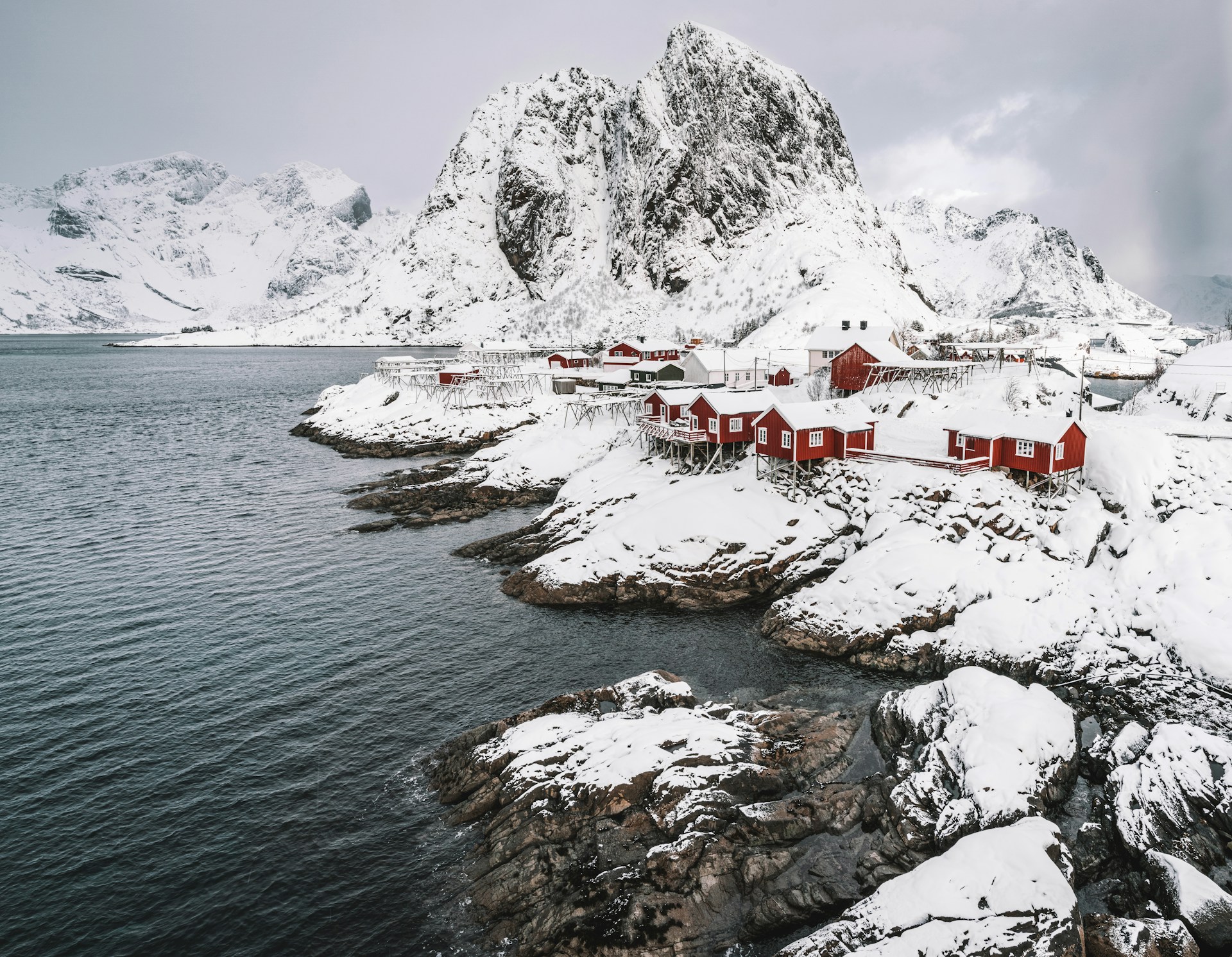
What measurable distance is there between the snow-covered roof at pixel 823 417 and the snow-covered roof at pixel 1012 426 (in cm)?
600

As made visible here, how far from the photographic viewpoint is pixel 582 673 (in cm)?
3209

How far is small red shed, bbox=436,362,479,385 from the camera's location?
93875mm

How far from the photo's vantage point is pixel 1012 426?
142ft

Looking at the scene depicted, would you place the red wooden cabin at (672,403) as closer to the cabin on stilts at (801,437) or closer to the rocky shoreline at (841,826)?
the cabin on stilts at (801,437)

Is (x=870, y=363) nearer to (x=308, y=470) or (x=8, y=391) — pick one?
(x=308, y=470)

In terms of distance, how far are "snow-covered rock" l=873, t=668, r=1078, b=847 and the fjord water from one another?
3955 mm

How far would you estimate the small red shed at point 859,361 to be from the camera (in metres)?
66.4

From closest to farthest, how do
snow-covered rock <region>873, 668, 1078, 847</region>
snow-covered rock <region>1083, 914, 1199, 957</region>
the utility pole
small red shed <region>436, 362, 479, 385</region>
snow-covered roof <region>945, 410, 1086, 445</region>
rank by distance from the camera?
snow-covered rock <region>1083, 914, 1199, 957</region> < snow-covered rock <region>873, 668, 1078, 847</region> < snow-covered roof <region>945, 410, 1086, 445</region> < the utility pole < small red shed <region>436, 362, 479, 385</region>

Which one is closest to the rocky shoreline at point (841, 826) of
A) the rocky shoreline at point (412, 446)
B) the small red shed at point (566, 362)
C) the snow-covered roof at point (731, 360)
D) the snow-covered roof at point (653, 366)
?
the rocky shoreline at point (412, 446)

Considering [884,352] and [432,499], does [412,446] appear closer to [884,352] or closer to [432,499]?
[432,499]

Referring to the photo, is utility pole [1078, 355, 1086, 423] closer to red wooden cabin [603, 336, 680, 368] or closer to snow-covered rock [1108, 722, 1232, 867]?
snow-covered rock [1108, 722, 1232, 867]

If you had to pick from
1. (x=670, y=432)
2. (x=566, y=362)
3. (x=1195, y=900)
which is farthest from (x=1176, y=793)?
(x=566, y=362)

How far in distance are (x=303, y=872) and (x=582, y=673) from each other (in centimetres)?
1414

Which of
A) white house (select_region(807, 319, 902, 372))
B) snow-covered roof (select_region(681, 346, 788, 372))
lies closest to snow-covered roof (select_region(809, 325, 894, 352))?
white house (select_region(807, 319, 902, 372))
